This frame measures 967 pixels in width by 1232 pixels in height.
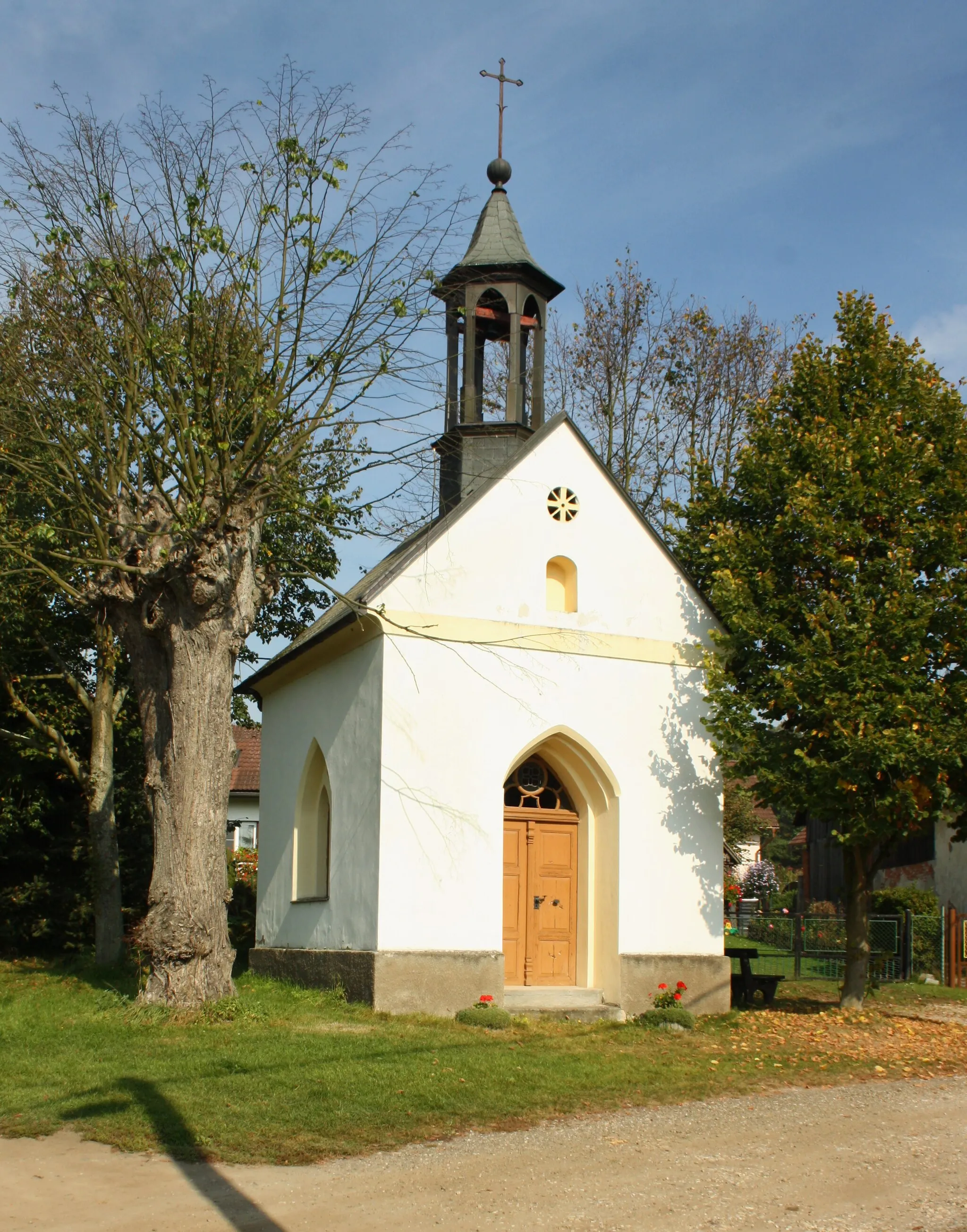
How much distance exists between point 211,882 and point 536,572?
5.51 meters

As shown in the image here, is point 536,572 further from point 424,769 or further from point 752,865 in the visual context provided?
point 752,865

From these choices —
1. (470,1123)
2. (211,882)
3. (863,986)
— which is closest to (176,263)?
(211,882)

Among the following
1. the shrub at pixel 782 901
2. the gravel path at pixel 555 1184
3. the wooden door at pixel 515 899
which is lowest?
the shrub at pixel 782 901

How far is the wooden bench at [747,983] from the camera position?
15633 mm

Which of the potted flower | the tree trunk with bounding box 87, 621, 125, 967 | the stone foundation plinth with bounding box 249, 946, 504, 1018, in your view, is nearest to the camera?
the stone foundation plinth with bounding box 249, 946, 504, 1018

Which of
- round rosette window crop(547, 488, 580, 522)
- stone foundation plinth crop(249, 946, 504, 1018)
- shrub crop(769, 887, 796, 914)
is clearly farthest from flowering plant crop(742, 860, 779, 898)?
stone foundation plinth crop(249, 946, 504, 1018)

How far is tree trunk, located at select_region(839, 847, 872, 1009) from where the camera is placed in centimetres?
1479

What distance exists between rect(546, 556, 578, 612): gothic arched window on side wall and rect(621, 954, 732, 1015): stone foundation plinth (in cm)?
448

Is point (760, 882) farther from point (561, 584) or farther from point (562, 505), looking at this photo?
point (562, 505)

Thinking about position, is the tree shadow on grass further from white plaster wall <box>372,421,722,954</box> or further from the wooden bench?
the wooden bench

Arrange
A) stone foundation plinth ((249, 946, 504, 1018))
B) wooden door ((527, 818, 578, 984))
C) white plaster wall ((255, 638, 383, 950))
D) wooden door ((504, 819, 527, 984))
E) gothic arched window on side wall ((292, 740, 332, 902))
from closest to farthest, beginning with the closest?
stone foundation plinth ((249, 946, 504, 1018)) < white plaster wall ((255, 638, 383, 950)) < wooden door ((504, 819, 527, 984)) < wooden door ((527, 818, 578, 984)) < gothic arched window on side wall ((292, 740, 332, 902))

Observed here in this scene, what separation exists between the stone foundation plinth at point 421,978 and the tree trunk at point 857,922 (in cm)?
462

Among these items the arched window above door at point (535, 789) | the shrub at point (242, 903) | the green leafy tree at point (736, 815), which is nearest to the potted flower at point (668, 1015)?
the arched window above door at point (535, 789)

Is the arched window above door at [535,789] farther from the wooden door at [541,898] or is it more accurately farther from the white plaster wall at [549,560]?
the white plaster wall at [549,560]
